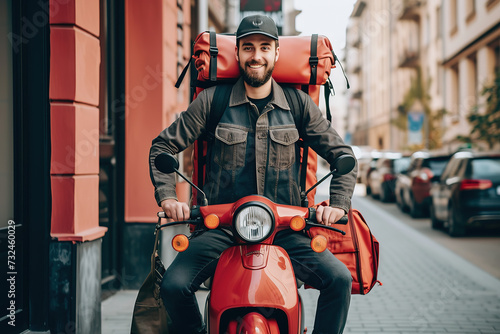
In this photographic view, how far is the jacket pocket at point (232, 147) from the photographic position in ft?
10.8

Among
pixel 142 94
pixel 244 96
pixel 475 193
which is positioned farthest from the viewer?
pixel 475 193

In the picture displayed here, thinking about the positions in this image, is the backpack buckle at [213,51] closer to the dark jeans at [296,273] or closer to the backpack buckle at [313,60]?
the backpack buckle at [313,60]

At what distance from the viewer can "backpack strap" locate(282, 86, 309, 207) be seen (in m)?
3.51

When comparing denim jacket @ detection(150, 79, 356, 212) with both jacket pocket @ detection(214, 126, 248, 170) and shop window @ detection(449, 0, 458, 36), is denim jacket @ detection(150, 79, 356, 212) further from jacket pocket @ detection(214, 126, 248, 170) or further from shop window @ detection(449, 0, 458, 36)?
shop window @ detection(449, 0, 458, 36)

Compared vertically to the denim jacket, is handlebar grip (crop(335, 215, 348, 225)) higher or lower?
lower

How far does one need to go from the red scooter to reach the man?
0.19m

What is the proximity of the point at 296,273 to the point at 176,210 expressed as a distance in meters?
0.66

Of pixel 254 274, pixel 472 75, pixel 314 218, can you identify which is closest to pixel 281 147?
pixel 314 218

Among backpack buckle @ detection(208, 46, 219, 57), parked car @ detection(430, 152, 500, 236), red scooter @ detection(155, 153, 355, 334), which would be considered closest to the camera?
red scooter @ detection(155, 153, 355, 334)

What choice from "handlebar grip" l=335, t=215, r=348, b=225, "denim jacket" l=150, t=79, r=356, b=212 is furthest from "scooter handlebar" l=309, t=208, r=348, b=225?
"denim jacket" l=150, t=79, r=356, b=212

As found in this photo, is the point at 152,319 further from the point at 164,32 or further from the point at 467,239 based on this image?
the point at 467,239

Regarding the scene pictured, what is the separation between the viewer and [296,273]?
315cm

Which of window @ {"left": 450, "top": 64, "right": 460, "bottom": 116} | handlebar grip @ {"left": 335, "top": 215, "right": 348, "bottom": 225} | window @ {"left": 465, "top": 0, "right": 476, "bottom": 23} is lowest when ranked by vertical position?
handlebar grip @ {"left": 335, "top": 215, "right": 348, "bottom": 225}

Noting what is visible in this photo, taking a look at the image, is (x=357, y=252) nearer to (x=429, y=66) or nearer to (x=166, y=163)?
(x=166, y=163)
